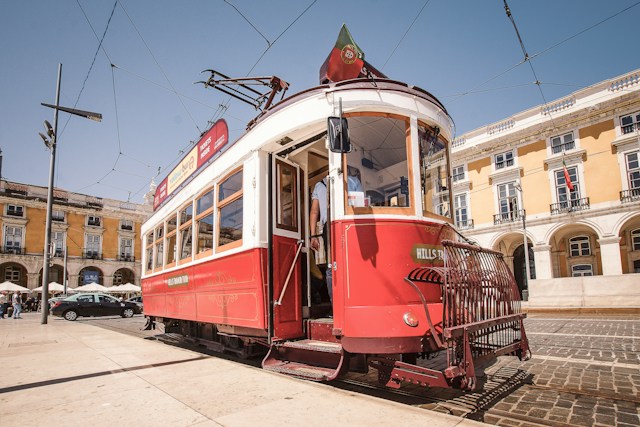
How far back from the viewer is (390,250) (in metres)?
3.82

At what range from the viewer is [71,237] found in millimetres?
40469

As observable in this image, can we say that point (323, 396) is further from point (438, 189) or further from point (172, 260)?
point (172, 260)

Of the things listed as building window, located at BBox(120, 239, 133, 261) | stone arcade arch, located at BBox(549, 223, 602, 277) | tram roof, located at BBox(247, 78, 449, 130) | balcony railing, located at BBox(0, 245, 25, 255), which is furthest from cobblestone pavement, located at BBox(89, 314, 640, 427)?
building window, located at BBox(120, 239, 133, 261)

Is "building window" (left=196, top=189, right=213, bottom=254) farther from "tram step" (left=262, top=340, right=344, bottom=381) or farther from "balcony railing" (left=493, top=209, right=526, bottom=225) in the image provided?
"balcony railing" (left=493, top=209, right=526, bottom=225)

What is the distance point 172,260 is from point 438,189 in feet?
18.2

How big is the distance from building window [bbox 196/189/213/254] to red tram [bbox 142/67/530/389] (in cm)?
3

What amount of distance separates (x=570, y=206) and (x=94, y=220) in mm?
42792

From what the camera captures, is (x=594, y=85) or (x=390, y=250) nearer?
(x=390, y=250)

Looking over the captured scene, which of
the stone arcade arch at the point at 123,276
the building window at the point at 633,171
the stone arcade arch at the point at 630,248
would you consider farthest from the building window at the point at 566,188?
the stone arcade arch at the point at 123,276

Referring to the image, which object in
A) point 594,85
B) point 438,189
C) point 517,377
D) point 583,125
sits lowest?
point 517,377

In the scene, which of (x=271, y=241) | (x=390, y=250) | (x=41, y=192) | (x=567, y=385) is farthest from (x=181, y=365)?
(x=41, y=192)

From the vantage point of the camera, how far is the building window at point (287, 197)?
5117mm

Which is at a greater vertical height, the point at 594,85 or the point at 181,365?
the point at 594,85

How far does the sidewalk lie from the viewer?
2934mm
